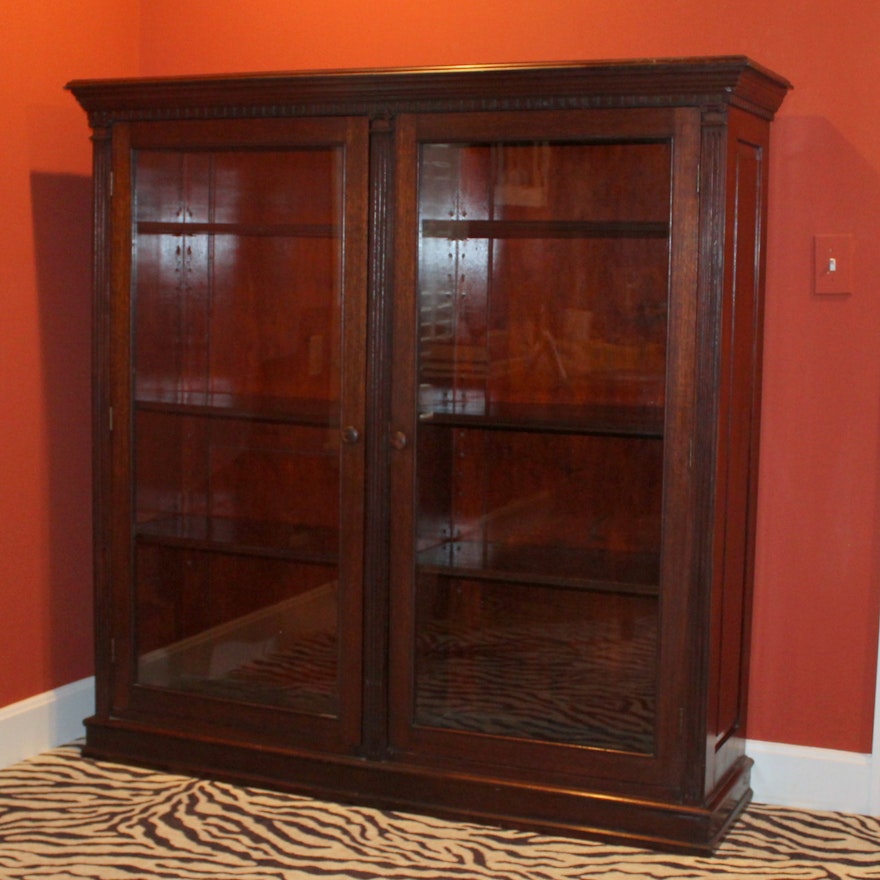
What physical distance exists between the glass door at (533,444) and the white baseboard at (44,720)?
1.00 m

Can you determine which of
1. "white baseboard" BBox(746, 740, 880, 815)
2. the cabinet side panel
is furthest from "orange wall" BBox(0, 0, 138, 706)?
"white baseboard" BBox(746, 740, 880, 815)

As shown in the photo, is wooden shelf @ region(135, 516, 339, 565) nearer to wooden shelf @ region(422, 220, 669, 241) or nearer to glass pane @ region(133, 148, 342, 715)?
glass pane @ region(133, 148, 342, 715)

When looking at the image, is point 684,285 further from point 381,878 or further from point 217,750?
point 217,750

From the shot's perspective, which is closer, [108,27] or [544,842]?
[544,842]

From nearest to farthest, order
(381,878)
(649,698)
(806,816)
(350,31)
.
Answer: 1. (381,878)
2. (649,698)
3. (806,816)
4. (350,31)

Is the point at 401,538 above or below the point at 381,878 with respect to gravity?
above

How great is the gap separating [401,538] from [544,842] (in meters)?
0.73

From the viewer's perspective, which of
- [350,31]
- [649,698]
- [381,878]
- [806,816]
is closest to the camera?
[381,878]

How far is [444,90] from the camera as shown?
2.73 m

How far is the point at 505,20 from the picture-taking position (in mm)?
3133

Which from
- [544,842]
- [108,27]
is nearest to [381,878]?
[544,842]

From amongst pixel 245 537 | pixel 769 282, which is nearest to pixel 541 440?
pixel 769 282

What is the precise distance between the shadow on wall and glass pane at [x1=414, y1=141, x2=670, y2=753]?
1.04 metres

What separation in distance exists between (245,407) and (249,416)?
1.0 inches
